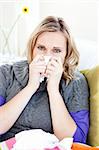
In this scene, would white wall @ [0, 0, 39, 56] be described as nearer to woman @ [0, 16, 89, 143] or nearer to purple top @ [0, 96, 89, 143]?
woman @ [0, 16, 89, 143]

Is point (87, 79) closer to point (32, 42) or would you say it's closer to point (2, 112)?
point (32, 42)

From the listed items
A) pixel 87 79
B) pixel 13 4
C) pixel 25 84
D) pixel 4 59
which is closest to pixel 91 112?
pixel 87 79

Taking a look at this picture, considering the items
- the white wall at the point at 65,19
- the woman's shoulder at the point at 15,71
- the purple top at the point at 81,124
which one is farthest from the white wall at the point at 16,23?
the purple top at the point at 81,124

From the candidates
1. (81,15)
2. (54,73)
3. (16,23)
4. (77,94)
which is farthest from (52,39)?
(16,23)

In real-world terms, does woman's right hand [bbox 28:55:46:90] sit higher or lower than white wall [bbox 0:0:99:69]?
lower

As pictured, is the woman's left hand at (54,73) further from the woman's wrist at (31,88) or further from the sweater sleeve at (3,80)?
the sweater sleeve at (3,80)

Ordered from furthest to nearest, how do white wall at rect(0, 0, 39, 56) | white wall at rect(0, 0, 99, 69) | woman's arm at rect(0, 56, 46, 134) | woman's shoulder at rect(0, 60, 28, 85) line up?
white wall at rect(0, 0, 39, 56) → white wall at rect(0, 0, 99, 69) → woman's shoulder at rect(0, 60, 28, 85) → woman's arm at rect(0, 56, 46, 134)

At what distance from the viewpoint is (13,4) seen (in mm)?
2625

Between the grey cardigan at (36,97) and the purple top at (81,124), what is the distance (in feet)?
0.06

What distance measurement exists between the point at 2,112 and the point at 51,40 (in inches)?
14.3

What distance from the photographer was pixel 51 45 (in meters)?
1.40

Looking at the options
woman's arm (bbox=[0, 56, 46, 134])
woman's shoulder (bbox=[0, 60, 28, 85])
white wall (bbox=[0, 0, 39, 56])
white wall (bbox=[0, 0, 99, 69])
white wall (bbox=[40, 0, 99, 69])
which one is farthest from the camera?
white wall (bbox=[0, 0, 39, 56])

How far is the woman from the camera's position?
4.47ft

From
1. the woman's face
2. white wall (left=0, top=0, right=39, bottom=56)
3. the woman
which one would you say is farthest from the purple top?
white wall (left=0, top=0, right=39, bottom=56)
